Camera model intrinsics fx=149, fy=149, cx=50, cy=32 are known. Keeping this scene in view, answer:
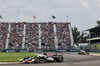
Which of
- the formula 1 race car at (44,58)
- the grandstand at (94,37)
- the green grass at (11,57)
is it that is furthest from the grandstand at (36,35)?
the formula 1 race car at (44,58)

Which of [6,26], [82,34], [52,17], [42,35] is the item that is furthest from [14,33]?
[82,34]

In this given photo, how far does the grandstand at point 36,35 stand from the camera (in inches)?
2285

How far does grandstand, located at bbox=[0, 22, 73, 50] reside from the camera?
58.0m

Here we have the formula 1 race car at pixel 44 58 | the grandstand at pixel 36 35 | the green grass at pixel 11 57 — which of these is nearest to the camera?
the formula 1 race car at pixel 44 58

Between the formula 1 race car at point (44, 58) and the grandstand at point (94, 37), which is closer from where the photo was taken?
the formula 1 race car at point (44, 58)

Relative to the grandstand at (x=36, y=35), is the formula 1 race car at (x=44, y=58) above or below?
below

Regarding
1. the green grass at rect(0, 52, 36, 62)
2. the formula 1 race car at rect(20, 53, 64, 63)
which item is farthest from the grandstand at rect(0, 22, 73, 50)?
the formula 1 race car at rect(20, 53, 64, 63)

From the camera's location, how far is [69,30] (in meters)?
67.6

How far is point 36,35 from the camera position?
6347 centimetres

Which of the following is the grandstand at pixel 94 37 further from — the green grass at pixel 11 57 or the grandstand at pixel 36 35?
the green grass at pixel 11 57

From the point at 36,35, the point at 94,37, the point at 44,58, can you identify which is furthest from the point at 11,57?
the point at 94,37

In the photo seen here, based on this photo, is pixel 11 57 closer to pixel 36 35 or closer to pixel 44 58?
pixel 44 58

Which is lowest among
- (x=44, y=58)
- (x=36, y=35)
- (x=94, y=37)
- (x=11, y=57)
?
(x=11, y=57)

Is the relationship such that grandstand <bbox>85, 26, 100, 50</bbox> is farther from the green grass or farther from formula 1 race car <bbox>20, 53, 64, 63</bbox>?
formula 1 race car <bbox>20, 53, 64, 63</bbox>
